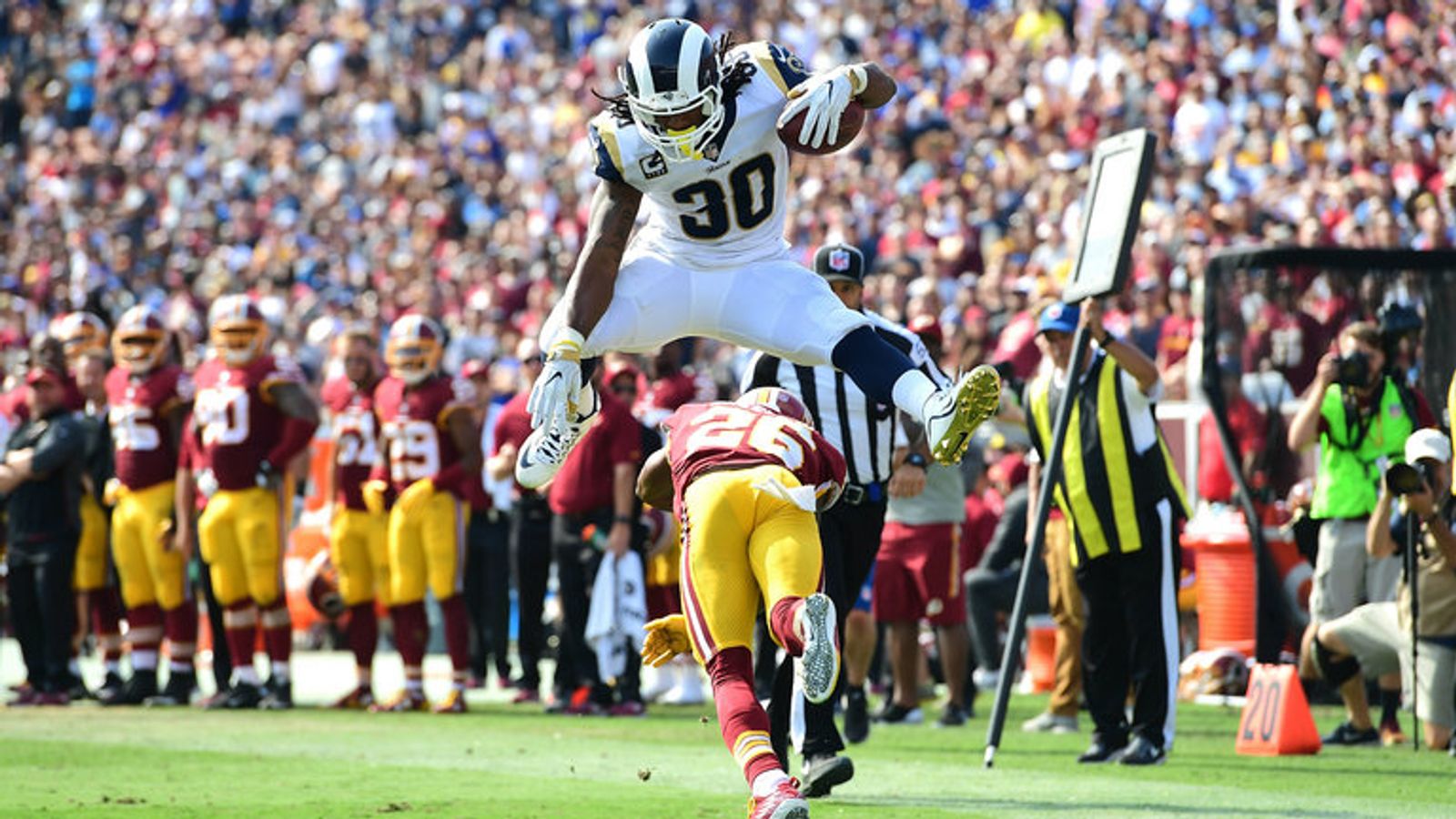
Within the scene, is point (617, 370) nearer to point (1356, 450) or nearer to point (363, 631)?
point (363, 631)

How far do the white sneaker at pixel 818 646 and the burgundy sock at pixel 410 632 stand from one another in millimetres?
6275

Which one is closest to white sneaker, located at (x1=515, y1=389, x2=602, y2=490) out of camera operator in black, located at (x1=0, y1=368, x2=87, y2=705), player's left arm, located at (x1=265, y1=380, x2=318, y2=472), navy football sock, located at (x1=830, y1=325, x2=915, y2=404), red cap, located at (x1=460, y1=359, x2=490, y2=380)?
navy football sock, located at (x1=830, y1=325, x2=915, y2=404)

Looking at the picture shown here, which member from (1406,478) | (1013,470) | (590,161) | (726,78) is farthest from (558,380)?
(1013,470)

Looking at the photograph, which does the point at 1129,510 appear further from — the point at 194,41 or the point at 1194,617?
the point at 194,41

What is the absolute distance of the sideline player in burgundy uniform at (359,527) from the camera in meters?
12.3

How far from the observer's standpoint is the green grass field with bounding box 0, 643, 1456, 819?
744cm

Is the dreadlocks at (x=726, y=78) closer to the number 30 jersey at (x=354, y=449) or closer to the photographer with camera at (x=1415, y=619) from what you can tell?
the photographer with camera at (x=1415, y=619)

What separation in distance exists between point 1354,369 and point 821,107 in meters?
4.63

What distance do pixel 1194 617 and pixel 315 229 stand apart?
1558cm

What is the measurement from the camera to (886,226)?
20844 millimetres

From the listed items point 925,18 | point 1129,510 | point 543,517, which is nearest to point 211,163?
point 925,18

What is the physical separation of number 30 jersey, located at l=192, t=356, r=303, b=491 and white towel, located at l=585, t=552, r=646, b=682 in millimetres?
2063

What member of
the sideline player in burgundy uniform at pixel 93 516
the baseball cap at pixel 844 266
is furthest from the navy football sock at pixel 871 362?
the sideline player in burgundy uniform at pixel 93 516

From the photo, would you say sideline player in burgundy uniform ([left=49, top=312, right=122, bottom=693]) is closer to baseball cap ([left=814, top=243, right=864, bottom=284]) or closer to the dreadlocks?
baseball cap ([left=814, top=243, right=864, bottom=284])
